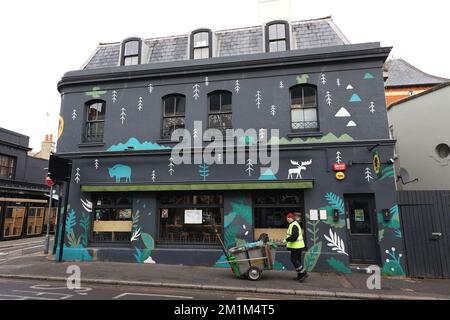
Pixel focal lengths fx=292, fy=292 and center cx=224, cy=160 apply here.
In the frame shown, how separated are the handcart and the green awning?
2.24 metres

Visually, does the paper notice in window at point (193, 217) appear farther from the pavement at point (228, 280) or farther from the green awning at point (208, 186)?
the pavement at point (228, 280)

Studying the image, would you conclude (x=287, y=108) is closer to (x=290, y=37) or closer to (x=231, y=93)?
(x=231, y=93)

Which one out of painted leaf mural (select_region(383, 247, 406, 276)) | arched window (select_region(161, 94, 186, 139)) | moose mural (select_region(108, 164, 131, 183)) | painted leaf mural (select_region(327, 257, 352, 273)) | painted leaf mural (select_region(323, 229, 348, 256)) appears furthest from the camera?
arched window (select_region(161, 94, 186, 139))

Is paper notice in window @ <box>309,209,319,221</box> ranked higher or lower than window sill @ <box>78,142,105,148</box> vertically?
lower

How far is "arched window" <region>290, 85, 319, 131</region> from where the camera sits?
11.2 m

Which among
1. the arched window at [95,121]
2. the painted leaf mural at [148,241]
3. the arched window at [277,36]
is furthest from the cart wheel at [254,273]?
the arched window at [277,36]

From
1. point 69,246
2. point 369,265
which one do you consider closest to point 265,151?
point 369,265

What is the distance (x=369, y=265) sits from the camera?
9.86m

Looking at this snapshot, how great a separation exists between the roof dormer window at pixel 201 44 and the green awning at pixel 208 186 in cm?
584

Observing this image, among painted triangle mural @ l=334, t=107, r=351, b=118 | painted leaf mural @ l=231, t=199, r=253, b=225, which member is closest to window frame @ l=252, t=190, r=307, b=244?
painted leaf mural @ l=231, t=199, r=253, b=225

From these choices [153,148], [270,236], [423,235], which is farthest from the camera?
[153,148]

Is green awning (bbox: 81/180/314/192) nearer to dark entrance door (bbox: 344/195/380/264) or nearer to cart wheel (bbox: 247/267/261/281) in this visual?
dark entrance door (bbox: 344/195/380/264)
